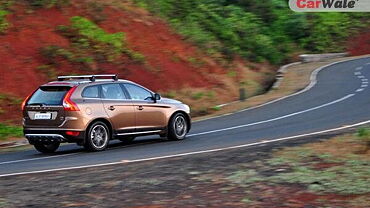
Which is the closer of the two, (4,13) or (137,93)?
(137,93)

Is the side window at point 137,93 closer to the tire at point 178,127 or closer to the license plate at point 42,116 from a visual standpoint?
the tire at point 178,127

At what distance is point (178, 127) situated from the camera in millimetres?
18641

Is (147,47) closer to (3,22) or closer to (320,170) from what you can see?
(3,22)

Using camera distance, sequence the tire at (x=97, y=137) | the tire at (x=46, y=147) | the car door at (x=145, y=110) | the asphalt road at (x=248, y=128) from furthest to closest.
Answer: the car door at (x=145, y=110) → the tire at (x=46, y=147) → the tire at (x=97, y=137) → the asphalt road at (x=248, y=128)

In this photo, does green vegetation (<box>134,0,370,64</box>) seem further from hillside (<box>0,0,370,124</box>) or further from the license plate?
the license plate

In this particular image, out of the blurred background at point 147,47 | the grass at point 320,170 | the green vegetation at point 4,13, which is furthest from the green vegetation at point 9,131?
the grass at point 320,170

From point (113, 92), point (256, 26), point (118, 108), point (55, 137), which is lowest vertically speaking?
point (55, 137)

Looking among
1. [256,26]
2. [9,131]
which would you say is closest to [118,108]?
[9,131]

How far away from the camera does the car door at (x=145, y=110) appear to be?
17.5 m

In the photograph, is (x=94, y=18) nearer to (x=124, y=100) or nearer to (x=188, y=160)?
(x=124, y=100)

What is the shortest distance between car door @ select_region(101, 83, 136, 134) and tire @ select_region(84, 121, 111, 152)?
0.28 m

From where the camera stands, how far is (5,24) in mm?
26203

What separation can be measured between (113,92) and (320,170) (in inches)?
285

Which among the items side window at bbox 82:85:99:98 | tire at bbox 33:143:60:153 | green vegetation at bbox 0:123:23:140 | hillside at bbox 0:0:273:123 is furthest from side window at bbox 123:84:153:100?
hillside at bbox 0:0:273:123
